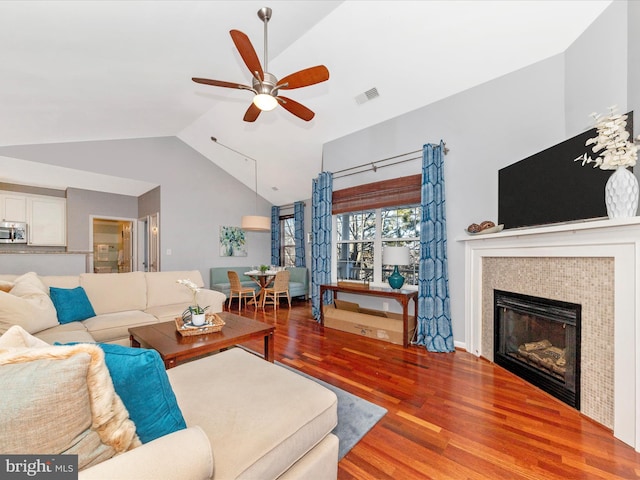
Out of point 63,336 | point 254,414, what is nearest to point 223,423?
point 254,414

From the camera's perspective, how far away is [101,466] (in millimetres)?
696

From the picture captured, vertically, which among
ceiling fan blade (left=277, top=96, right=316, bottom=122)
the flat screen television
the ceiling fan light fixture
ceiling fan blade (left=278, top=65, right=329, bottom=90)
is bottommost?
the flat screen television

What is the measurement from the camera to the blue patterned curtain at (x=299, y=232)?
7129mm

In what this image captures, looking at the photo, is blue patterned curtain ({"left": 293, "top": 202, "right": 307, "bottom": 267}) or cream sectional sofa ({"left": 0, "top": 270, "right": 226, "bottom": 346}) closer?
cream sectional sofa ({"left": 0, "top": 270, "right": 226, "bottom": 346})

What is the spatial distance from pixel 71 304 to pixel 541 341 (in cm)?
445

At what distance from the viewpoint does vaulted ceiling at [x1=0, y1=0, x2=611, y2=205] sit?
2.28 meters

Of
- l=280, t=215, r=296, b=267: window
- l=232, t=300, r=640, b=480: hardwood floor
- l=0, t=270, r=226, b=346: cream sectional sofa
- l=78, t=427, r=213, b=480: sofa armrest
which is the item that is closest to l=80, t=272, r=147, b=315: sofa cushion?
l=0, t=270, r=226, b=346: cream sectional sofa

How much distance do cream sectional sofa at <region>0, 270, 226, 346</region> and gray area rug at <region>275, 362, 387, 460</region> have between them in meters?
2.14

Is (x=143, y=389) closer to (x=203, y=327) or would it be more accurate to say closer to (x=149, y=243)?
(x=203, y=327)

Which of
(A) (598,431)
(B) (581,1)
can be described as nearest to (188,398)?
(A) (598,431)

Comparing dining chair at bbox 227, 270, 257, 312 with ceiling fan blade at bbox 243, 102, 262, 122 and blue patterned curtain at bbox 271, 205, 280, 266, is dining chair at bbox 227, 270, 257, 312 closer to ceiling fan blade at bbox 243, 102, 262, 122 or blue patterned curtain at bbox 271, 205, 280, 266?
blue patterned curtain at bbox 271, 205, 280, 266

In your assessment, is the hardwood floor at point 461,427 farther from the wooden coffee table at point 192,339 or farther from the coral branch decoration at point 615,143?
the coral branch decoration at point 615,143

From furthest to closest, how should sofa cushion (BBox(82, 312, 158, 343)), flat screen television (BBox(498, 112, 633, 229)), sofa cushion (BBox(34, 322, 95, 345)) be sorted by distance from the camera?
sofa cushion (BBox(82, 312, 158, 343)), sofa cushion (BBox(34, 322, 95, 345)), flat screen television (BBox(498, 112, 633, 229))

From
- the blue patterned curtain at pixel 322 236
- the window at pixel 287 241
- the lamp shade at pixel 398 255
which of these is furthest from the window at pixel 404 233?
the window at pixel 287 241
